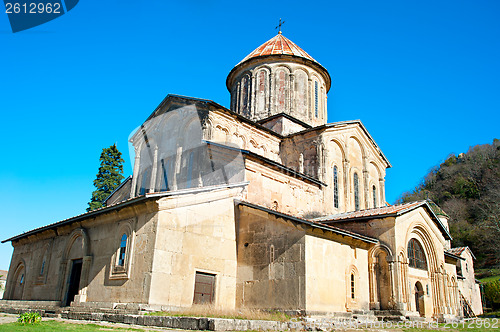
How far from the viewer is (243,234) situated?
14.1 m

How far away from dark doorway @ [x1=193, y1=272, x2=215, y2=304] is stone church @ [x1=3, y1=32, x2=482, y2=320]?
0.11 ft

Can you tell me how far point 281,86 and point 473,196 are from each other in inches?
1449

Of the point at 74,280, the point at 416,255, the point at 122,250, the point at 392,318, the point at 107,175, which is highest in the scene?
the point at 107,175

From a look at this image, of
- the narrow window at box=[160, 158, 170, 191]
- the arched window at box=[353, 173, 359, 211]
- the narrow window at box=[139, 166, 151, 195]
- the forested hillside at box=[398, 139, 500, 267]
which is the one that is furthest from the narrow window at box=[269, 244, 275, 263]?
the forested hillside at box=[398, 139, 500, 267]

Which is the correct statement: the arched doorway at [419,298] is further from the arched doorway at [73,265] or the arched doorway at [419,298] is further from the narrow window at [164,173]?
the arched doorway at [73,265]

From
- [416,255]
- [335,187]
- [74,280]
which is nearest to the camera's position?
[74,280]

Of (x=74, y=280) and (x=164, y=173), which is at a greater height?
(x=164, y=173)

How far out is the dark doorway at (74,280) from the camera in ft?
48.3

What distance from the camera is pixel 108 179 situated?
35656 millimetres

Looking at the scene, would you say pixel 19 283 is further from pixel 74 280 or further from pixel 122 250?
pixel 122 250

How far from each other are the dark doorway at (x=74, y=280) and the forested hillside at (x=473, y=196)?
121ft

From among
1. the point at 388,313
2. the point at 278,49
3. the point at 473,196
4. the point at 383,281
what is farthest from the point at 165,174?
the point at 473,196

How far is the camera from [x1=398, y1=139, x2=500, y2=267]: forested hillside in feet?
131

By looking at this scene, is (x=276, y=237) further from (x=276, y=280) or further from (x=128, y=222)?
(x=128, y=222)
